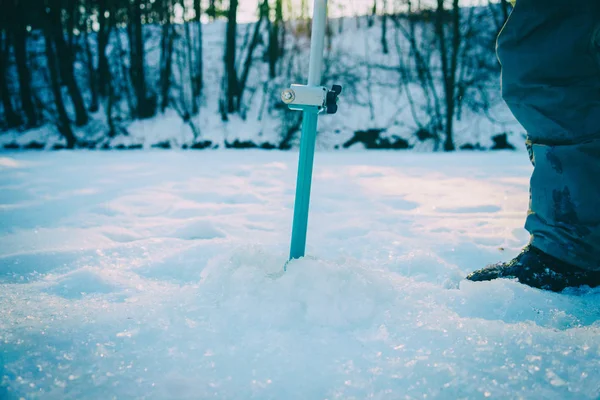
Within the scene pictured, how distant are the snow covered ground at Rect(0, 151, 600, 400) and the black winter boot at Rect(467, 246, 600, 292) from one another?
2.1 inches

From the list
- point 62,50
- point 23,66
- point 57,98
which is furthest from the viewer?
point 23,66

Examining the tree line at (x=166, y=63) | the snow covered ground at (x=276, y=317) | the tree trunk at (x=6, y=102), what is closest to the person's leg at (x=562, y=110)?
the snow covered ground at (x=276, y=317)

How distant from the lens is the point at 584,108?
1.23m

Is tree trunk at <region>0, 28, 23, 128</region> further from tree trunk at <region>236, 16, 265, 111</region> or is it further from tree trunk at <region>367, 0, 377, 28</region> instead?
tree trunk at <region>367, 0, 377, 28</region>

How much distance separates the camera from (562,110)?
4.11 feet

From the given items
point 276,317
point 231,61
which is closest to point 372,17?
point 231,61

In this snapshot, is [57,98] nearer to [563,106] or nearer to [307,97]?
[307,97]

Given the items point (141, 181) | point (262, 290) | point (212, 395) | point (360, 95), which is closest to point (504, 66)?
point (262, 290)

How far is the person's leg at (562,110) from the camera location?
1.20 m

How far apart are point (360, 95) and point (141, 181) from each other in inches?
372

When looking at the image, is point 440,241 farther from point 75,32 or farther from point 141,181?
point 75,32

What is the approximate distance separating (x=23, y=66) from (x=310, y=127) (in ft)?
45.5

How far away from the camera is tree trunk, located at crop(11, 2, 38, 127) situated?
34.2ft

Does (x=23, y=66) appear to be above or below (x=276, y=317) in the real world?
above
